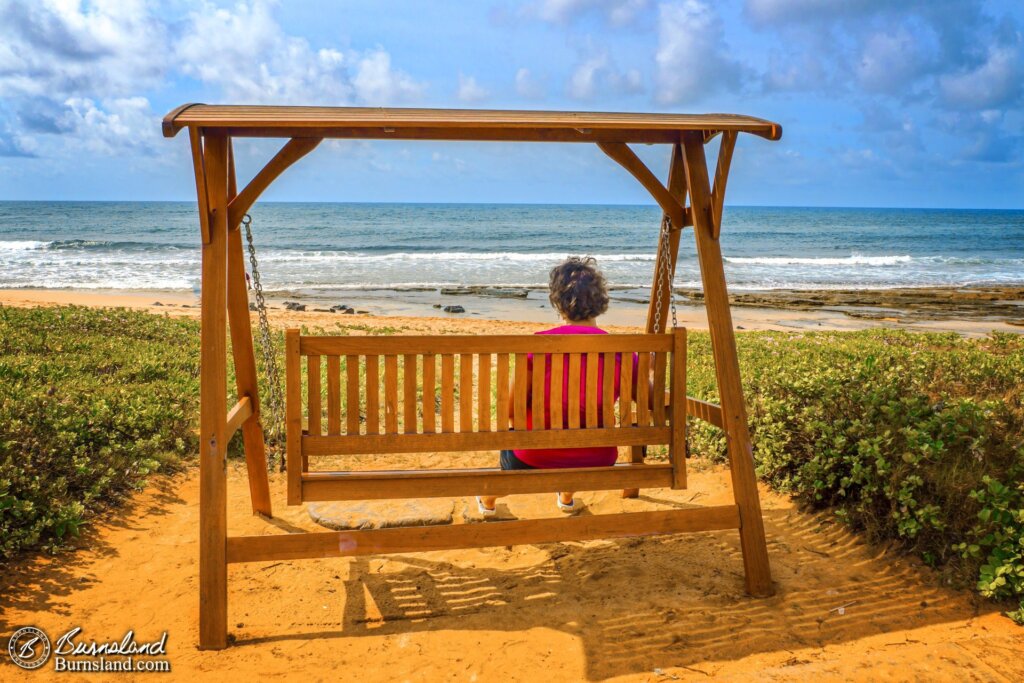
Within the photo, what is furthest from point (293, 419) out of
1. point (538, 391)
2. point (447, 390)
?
point (538, 391)

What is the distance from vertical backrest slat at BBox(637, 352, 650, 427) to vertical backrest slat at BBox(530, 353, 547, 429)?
55 centimetres

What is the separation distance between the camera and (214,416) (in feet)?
12.0

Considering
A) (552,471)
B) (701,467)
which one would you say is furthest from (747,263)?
(552,471)

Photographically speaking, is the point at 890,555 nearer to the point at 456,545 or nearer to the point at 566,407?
the point at 566,407

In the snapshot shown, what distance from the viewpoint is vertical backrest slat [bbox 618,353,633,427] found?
13.2 ft

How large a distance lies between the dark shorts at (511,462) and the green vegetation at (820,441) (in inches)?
78.1

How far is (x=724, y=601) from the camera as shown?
400 cm

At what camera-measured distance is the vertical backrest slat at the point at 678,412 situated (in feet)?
13.1

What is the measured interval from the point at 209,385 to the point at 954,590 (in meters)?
4.00

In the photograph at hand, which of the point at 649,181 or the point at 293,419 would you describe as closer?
the point at 293,419

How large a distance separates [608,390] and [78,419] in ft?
12.9

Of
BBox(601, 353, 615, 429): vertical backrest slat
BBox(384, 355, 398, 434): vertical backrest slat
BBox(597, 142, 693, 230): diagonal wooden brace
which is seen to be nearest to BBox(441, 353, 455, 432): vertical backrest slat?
BBox(384, 355, 398, 434): vertical backrest slat

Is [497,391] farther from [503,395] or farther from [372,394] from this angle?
[372,394]

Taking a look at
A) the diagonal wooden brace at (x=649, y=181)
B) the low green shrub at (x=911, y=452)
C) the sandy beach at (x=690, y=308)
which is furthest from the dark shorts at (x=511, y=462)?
the sandy beach at (x=690, y=308)
